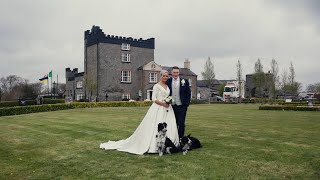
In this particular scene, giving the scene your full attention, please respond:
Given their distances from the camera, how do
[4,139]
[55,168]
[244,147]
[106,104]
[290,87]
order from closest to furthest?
1. [55,168]
2. [244,147]
3. [4,139]
4. [106,104]
5. [290,87]

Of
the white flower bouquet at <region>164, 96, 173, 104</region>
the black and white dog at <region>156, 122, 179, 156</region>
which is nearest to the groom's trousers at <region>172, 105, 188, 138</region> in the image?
the white flower bouquet at <region>164, 96, 173, 104</region>

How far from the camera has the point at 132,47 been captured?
167 ft

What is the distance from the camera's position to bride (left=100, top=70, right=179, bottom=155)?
8242 mm

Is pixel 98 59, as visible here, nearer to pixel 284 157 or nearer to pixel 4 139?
pixel 4 139

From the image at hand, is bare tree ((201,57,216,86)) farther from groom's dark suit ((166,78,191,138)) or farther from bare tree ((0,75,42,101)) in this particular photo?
groom's dark suit ((166,78,191,138))

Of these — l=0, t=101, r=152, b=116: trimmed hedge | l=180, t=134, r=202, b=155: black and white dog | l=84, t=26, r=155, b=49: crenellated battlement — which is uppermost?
l=84, t=26, r=155, b=49: crenellated battlement

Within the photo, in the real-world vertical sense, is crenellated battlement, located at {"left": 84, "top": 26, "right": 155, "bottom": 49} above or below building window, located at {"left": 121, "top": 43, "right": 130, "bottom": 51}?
above

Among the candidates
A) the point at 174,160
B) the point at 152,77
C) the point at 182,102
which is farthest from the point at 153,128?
the point at 152,77

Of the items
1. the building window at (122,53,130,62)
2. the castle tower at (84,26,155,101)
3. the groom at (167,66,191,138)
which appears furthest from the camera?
the building window at (122,53,130,62)

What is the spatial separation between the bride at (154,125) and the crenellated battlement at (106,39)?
134 ft

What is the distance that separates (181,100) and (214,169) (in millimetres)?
3051

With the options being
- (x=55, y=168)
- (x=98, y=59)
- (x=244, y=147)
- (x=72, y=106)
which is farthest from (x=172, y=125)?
(x=98, y=59)

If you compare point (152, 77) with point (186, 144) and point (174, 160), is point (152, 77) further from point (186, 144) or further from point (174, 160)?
point (174, 160)

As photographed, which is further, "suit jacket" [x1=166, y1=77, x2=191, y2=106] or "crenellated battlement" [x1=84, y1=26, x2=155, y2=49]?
"crenellated battlement" [x1=84, y1=26, x2=155, y2=49]
